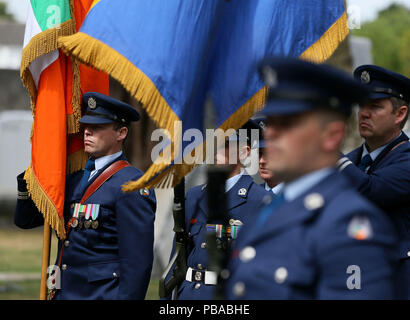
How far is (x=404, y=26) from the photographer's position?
6862cm

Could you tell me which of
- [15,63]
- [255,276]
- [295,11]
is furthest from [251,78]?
[15,63]

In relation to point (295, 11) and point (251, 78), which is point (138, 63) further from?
point (295, 11)

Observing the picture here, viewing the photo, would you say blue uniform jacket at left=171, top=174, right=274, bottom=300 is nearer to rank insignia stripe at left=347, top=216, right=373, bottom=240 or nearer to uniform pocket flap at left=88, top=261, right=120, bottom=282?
uniform pocket flap at left=88, top=261, right=120, bottom=282

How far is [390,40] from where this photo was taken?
203 feet

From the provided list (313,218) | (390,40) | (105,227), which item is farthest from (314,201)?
(390,40)

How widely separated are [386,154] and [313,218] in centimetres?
183

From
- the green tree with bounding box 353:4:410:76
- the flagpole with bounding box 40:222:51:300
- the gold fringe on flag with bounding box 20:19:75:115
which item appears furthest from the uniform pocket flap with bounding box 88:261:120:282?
the green tree with bounding box 353:4:410:76

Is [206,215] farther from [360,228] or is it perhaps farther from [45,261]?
[360,228]

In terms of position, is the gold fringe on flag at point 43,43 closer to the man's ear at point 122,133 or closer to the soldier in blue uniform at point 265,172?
the man's ear at point 122,133

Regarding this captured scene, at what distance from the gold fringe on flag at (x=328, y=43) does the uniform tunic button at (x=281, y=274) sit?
2.00m

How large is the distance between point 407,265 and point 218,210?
149 centimetres

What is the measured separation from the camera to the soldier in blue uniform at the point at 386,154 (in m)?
3.47
